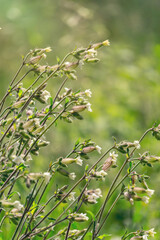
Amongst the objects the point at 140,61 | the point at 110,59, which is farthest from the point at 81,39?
the point at 140,61

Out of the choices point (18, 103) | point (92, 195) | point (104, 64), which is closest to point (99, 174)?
point (92, 195)

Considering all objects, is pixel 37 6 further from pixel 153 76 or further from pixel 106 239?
pixel 106 239

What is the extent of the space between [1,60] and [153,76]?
1.28 m

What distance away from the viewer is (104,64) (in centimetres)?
456

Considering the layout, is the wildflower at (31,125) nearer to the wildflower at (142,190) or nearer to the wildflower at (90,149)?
the wildflower at (90,149)

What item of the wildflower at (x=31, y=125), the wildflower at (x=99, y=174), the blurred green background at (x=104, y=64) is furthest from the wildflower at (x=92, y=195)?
the blurred green background at (x=104, y=64)

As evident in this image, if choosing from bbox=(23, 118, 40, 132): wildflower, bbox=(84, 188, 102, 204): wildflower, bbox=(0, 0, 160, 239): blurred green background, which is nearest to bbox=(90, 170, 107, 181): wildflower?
bbox=(84, 188, 102, 204): wildflower

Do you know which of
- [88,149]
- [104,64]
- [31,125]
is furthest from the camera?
[104,64]

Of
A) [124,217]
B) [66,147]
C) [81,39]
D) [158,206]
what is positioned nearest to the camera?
[158,206]

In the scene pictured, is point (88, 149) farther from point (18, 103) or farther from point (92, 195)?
point (18, 103)

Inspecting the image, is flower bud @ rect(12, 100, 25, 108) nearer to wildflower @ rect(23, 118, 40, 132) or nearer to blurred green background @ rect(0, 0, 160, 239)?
wildflower @ rect(23, 118, 40, 132)

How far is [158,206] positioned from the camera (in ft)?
8.39

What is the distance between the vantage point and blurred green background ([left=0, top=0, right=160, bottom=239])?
3.29 m

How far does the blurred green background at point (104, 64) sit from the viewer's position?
10.8ft
